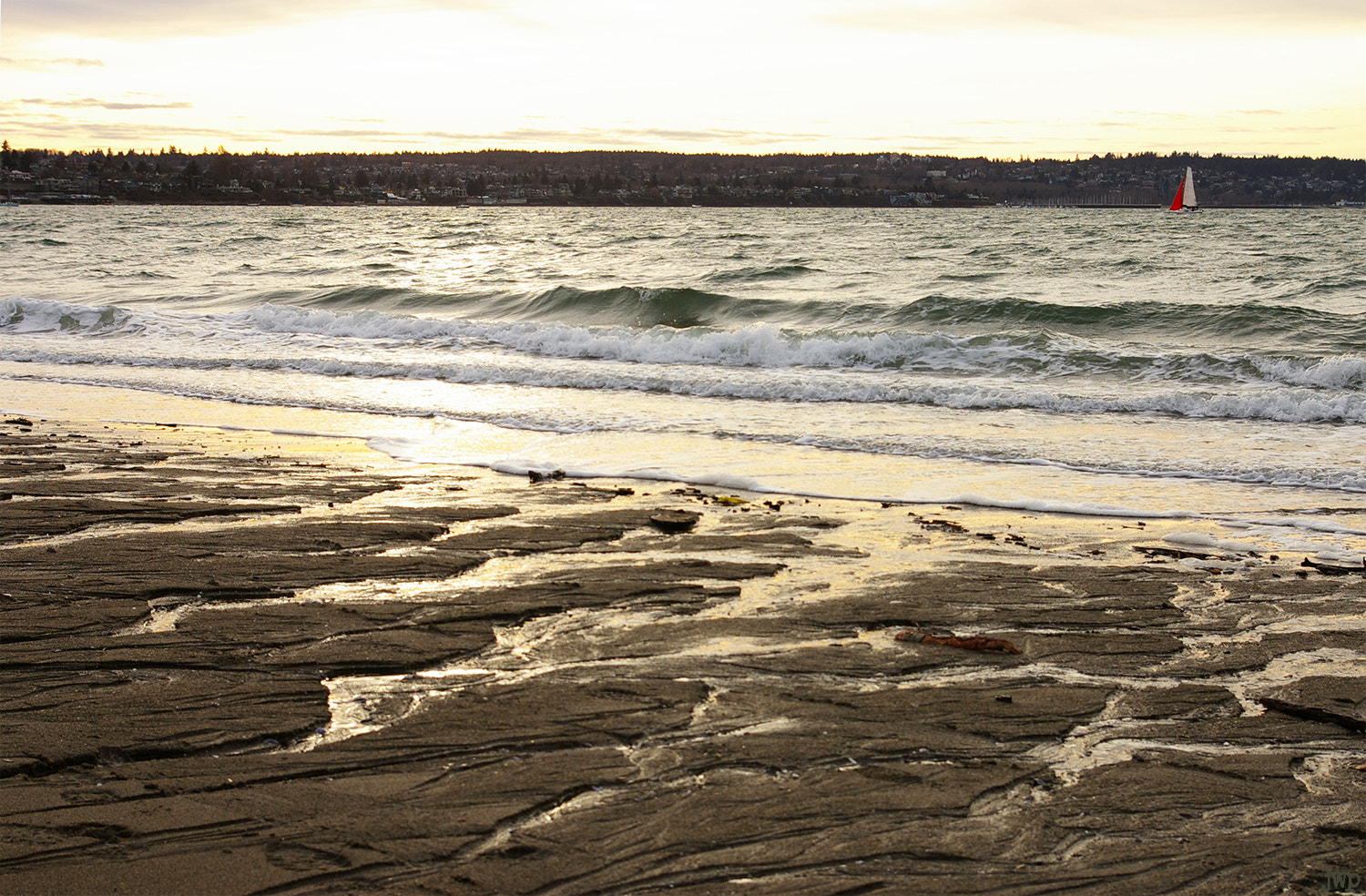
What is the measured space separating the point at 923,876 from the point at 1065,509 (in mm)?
4883

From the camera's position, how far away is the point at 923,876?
2.71 meters

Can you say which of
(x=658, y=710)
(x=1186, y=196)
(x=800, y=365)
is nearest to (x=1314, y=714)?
(x=658, y=710)

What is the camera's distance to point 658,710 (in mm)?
3635

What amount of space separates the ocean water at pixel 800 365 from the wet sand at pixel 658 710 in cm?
208

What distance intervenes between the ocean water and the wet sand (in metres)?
2.08

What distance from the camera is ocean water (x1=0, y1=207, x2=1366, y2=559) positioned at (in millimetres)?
8484

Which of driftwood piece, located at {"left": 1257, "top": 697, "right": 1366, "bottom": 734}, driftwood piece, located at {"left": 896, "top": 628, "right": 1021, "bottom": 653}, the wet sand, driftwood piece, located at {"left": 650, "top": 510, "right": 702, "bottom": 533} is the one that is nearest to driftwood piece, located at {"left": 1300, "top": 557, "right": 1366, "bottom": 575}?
the wet sand

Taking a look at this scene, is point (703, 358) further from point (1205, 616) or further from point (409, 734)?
point (409, 734)

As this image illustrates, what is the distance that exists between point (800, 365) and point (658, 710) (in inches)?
490

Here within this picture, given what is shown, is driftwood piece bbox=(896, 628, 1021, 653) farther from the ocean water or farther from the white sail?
Result: the white sail

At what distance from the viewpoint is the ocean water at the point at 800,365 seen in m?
8.48

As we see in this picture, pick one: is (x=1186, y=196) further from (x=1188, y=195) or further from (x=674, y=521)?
(x=674, y=521)

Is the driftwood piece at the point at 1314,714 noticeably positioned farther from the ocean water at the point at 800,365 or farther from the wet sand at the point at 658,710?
the ocean water at the point at 800,365

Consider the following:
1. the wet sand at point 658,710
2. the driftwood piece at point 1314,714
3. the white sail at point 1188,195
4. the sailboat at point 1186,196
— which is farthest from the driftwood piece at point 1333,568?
the white sail at point 1188,195
